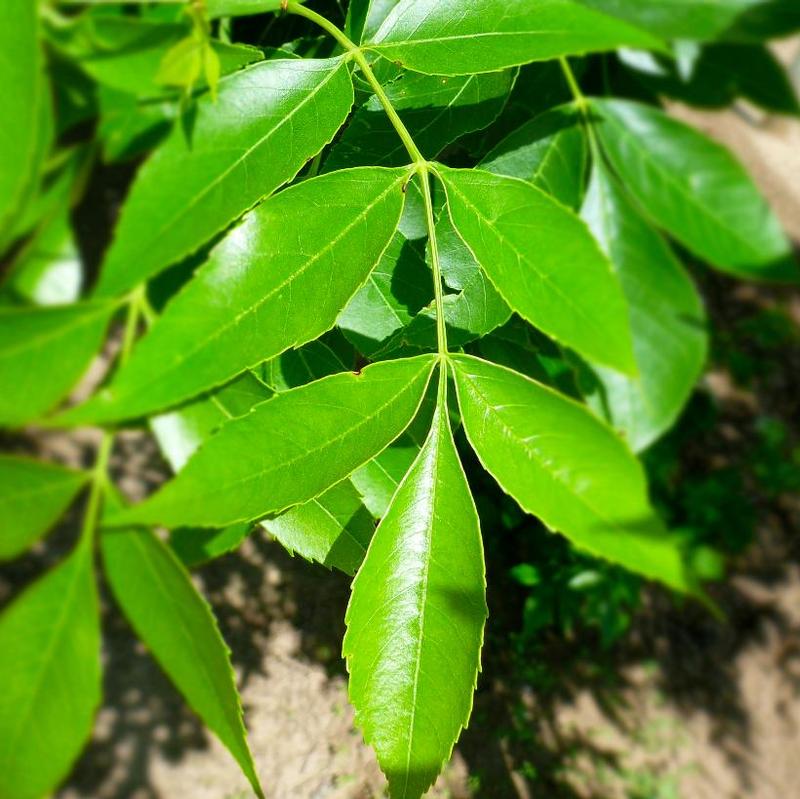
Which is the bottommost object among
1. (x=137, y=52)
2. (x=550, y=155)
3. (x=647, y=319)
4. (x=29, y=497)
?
(x=647, y=319)

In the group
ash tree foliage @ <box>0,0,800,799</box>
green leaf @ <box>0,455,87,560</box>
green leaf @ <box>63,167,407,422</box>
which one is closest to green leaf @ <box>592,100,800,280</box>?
ash tree foliage @ <box>0,0,800,799</box>

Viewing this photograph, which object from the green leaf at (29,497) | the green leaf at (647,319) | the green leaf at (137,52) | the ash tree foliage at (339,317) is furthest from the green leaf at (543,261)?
the green leaf at (29,497)

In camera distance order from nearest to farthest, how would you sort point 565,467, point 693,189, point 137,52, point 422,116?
point 565,467 → point 137,52 → point 422,116 → point 693,189

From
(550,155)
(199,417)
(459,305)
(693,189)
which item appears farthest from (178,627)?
(693,189)

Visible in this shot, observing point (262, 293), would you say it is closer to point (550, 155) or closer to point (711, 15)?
point (550, 155)

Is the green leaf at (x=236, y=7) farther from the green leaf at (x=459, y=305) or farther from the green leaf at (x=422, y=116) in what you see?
the green leaf at (x=459, y=305)

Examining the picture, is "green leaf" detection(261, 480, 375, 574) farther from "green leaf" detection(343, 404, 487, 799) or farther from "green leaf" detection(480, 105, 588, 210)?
"green leaf" detection(480, 105, 588, 210)

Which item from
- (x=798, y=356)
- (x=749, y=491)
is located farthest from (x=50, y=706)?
(x=798, y=356)
